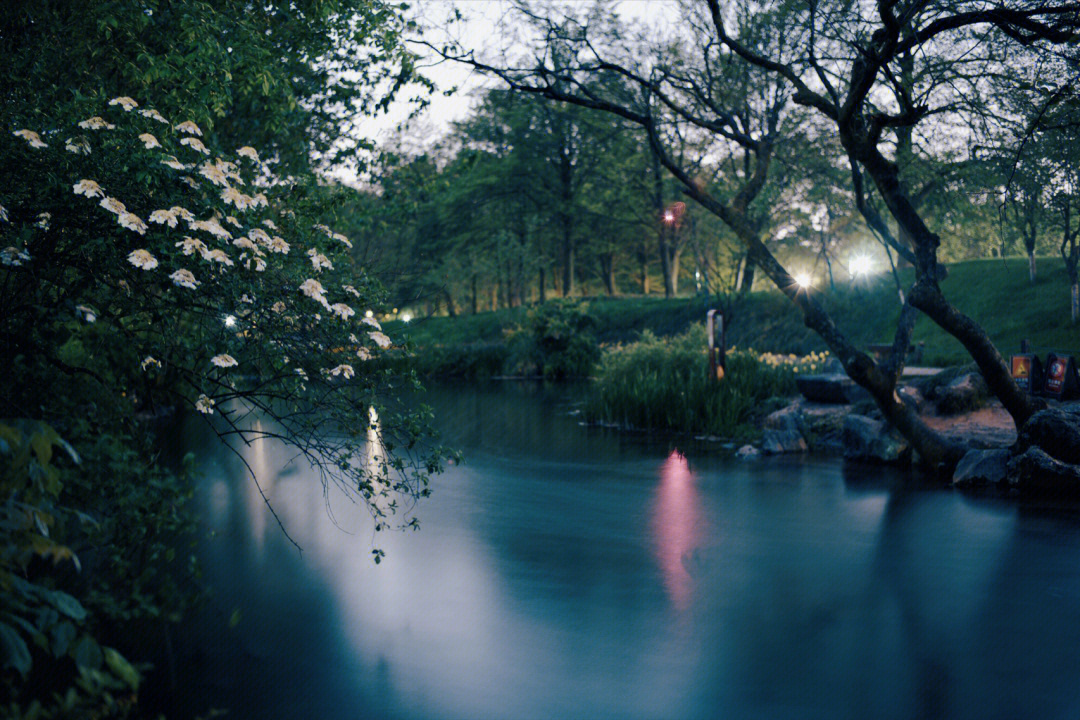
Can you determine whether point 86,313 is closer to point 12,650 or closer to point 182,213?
point 182,213

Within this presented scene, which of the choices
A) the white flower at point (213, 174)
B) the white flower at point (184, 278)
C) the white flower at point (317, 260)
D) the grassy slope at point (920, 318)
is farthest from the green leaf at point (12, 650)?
the grassy slope at point (920, 318)

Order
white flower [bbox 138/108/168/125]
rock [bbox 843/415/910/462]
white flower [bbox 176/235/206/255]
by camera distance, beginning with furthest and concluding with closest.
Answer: rock [bbox 843/415/910/462] → white flower [bbox 138/108/168/125] → white flower [bbox 176/235/206/255]

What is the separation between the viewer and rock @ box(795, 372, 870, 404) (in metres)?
15.7

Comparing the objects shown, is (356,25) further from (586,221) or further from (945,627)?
(586,221)

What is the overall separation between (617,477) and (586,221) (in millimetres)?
37400

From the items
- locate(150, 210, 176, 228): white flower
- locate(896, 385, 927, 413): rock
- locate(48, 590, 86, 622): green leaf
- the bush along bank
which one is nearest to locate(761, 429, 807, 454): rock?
the bush along bank

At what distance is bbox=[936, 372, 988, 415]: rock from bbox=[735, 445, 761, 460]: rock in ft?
9.94

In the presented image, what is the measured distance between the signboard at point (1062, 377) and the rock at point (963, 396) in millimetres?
973

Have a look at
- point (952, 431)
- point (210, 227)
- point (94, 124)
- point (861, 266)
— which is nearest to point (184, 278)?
point (210, 227)

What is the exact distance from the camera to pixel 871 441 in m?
12.9

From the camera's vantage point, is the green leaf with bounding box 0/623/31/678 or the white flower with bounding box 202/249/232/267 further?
the white flower with bounding box 202/249/232/267

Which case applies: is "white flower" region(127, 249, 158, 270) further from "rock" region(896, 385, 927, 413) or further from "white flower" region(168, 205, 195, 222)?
"rock" region(896, 385, 927, 413)

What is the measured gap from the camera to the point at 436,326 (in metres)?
46.4

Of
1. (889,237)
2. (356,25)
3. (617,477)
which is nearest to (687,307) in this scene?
(889,237)
